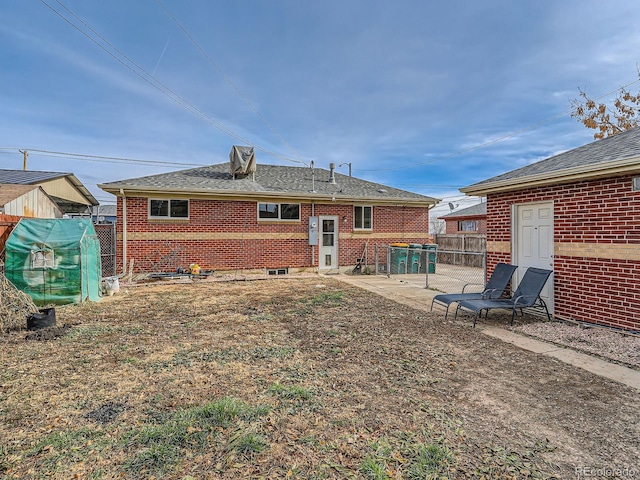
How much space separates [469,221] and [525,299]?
23367mm

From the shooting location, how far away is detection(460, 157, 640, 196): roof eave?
505 cm

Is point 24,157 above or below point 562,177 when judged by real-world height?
above

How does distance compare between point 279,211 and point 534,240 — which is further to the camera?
point 279,211

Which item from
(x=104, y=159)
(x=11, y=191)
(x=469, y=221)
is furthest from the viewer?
(x=469, y=221)

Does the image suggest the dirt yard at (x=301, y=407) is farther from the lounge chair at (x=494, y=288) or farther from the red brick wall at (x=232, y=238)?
the red brick wall at (x=232, y=238)

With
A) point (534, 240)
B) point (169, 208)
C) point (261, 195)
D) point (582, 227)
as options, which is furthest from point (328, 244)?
point (582, 227)

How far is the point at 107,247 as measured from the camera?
11.9 metres

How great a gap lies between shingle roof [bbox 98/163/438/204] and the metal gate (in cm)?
141

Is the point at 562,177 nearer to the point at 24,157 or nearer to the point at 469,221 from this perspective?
the point at 469,221

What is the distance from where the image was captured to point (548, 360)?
4301 mm

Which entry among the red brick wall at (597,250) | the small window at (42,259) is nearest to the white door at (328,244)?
the red brick wall at (597,250)

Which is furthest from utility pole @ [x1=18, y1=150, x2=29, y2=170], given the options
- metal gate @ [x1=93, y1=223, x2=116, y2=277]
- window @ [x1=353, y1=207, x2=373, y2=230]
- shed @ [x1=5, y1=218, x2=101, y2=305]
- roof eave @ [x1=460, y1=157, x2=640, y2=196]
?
roof eave @ [x1=460, y1=157, x2=640, y2=196]

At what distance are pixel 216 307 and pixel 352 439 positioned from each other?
18.4 ft

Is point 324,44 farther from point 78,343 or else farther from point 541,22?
point 78,343
